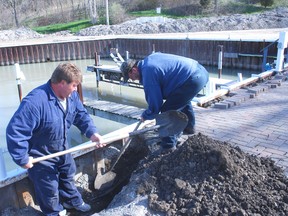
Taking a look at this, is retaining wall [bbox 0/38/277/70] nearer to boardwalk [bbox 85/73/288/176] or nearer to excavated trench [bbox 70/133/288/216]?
boardwalk [bbox 85/73/288/176]

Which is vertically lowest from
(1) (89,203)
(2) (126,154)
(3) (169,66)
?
(1) (89,203)

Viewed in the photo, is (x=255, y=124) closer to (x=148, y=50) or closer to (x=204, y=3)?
(x=148, y=50)

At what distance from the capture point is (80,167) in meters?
3.87

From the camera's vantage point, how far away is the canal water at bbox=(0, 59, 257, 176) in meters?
7.45

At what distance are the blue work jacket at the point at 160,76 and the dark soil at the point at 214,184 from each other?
2.09 ft

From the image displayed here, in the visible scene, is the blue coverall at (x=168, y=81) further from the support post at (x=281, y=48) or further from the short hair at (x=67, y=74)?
the support post at (x=281, y=48)

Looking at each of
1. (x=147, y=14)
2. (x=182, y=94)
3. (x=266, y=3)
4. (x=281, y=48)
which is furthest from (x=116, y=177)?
(x=147, y=14)

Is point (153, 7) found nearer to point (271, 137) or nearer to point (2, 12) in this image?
point (2, 12)

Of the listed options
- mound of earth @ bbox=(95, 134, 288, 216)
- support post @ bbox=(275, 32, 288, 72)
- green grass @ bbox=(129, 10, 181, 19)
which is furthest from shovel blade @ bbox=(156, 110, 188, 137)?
green grass @ bbox=(129, 10, 181, 19)

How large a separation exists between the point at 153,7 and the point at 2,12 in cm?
2339

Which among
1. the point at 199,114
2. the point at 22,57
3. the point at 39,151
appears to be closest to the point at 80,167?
the point at 39,151

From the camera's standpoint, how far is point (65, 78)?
8.62ft

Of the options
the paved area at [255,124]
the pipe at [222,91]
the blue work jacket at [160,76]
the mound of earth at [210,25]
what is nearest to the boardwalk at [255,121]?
the paved area at [255,124]

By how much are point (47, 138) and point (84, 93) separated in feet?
29.5
